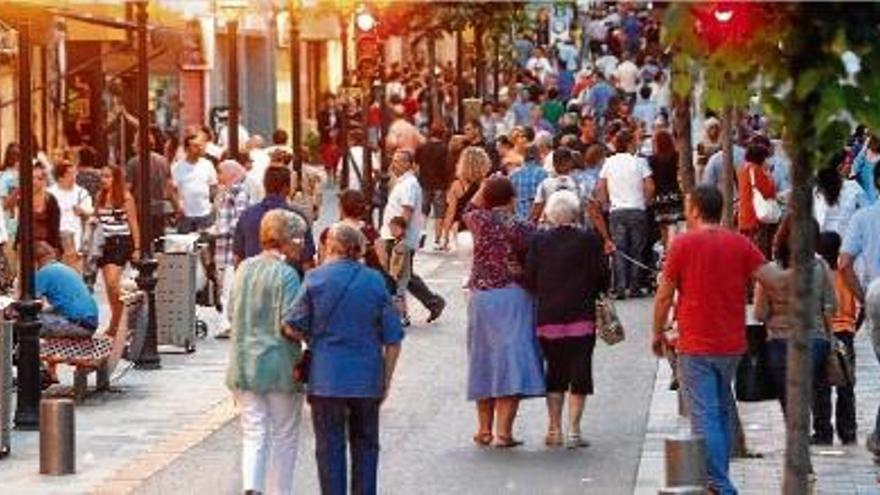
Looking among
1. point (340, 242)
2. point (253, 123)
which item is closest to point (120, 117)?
point (253, 123)

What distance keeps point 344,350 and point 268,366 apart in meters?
0.59

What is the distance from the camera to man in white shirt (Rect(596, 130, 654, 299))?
29828 millimetres

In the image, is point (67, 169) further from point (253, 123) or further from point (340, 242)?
point (253, 123)

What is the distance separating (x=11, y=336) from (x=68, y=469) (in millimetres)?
1234

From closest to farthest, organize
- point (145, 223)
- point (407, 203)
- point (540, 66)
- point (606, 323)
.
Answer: point (606, 323), point (145, 223), point (407, 203), point (540, 66)

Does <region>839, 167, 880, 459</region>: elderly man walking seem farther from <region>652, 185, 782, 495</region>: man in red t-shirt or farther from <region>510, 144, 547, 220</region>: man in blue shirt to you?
<region>510, 144, 547, 220</region>: man in blue shirt

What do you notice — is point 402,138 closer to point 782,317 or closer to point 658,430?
point 658,430

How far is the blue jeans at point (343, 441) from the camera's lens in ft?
50.4

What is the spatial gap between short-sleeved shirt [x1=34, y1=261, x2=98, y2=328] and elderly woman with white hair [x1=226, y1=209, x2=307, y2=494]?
5.29 metres

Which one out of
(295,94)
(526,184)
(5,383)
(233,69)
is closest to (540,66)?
(295,94)

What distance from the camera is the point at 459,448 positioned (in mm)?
19156

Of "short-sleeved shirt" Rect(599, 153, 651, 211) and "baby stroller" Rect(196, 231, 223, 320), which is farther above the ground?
"short-sleeved shirt" Rect(599, 153, 651, 211)

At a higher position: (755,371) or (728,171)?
(728,171)

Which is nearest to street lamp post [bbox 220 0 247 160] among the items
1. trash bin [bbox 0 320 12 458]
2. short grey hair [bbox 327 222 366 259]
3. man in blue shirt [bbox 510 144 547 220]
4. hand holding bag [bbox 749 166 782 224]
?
man in blue shirt [bbox 510 144 547 220]
